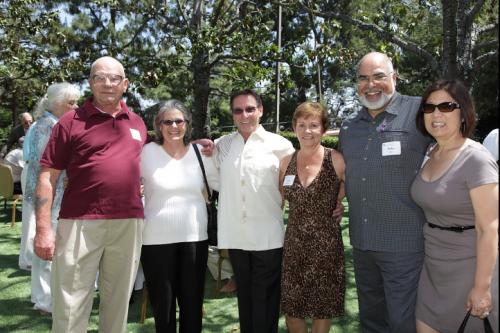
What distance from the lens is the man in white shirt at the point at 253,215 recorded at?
333 cm

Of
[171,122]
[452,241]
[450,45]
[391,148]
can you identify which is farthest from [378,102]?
[450,45]

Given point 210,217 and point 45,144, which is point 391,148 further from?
point 45,144

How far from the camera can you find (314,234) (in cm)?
327

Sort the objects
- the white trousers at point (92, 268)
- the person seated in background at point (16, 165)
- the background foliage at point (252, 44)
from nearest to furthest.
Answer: the white trousers at point (92, 268), the background foliage at point (252, 44), the person seated in background at point (16, 165)

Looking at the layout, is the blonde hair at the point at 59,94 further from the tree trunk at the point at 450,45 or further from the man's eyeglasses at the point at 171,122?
the tree trunk at the point at 450,45

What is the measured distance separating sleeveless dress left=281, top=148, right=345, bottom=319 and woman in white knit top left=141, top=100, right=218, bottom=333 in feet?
2.08

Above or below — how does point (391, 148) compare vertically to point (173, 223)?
above

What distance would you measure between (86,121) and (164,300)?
4.33ft

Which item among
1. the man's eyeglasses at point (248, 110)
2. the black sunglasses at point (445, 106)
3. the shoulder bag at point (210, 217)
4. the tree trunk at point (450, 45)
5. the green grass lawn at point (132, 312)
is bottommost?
the green grass lawn at point (132, 312)

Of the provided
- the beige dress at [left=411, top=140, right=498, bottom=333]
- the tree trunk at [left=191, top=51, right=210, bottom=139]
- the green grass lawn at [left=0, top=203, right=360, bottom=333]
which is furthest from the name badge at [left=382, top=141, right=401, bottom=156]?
the tree trunk at [left=191, top=51, right=210, bottom=139]

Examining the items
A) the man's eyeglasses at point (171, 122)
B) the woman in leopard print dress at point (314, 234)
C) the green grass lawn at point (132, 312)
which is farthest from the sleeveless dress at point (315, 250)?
the green grass lawn at point (132, 312)

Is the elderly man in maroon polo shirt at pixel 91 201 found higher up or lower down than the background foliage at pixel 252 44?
lower down

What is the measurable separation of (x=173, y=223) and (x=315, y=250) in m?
0.98

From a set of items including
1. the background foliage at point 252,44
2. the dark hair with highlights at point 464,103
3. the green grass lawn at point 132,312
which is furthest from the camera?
the background foliage at point 252,44
